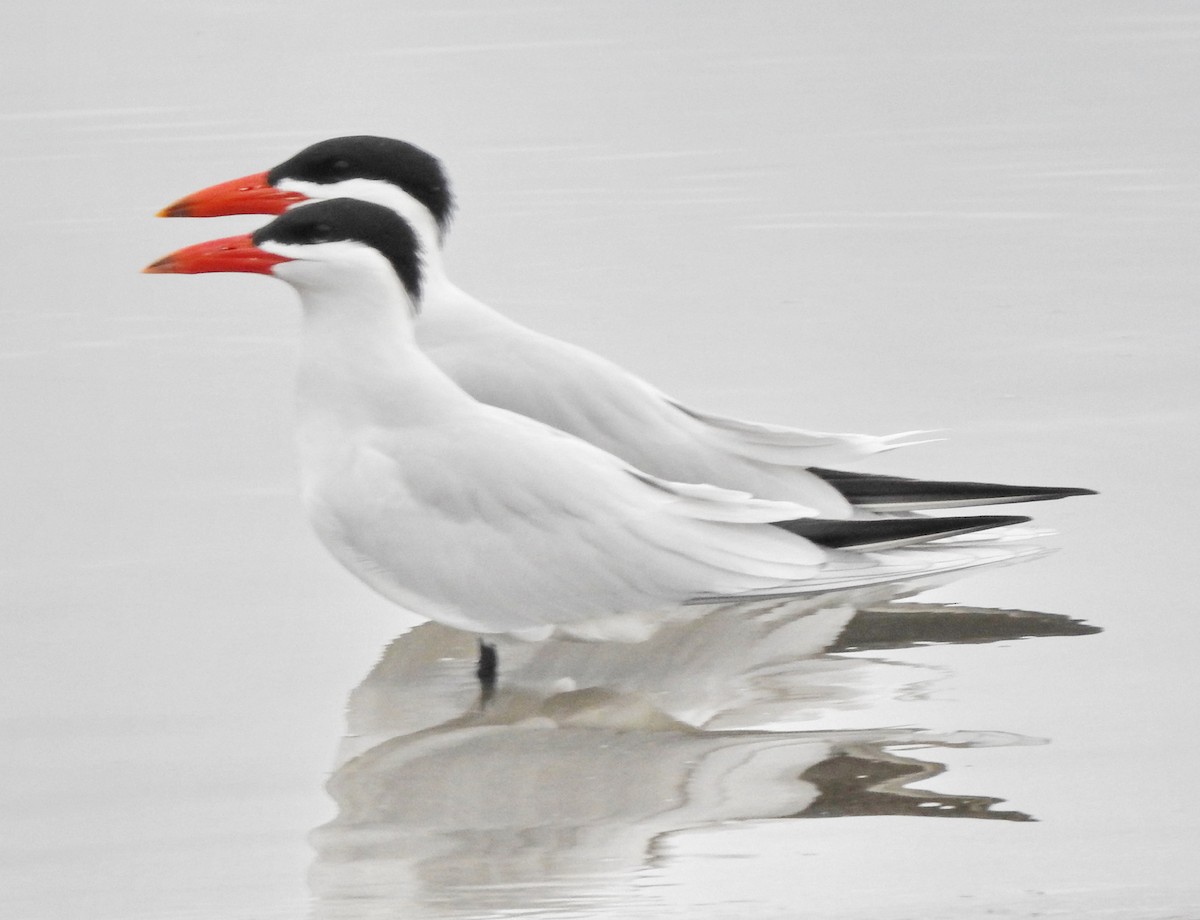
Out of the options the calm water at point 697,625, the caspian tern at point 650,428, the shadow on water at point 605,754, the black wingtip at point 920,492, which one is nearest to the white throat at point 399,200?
the caspian tern at point 650,428

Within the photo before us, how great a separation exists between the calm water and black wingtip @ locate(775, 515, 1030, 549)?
11.2 inches

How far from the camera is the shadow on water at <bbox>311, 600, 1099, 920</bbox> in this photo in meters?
3.69

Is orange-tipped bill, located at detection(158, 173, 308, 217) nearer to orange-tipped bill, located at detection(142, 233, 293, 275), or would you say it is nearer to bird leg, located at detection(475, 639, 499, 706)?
orange-tipped bill, located at detection(142, 233, 293, 275)

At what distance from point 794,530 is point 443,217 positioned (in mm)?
1522

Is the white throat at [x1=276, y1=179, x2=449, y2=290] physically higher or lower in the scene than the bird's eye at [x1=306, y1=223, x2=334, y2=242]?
higher

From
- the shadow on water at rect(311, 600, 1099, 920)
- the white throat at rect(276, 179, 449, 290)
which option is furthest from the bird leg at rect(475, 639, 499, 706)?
the white throat at rect(276, 179, 449, 290)

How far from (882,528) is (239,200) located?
7.21 ft

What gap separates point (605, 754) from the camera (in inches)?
166

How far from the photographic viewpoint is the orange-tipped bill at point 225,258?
14.6 ft

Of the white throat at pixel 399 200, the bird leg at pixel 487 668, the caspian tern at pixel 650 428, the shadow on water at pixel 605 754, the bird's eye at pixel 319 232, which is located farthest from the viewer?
the white throat at pixel 399 200

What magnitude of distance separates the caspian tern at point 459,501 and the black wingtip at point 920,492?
430 millimetres

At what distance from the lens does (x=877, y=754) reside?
4.11 meters

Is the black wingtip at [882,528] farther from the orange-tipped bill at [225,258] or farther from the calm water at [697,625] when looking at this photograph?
the orange-tipped bill at [225,258]

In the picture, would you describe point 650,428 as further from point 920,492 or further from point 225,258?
point 225,258
